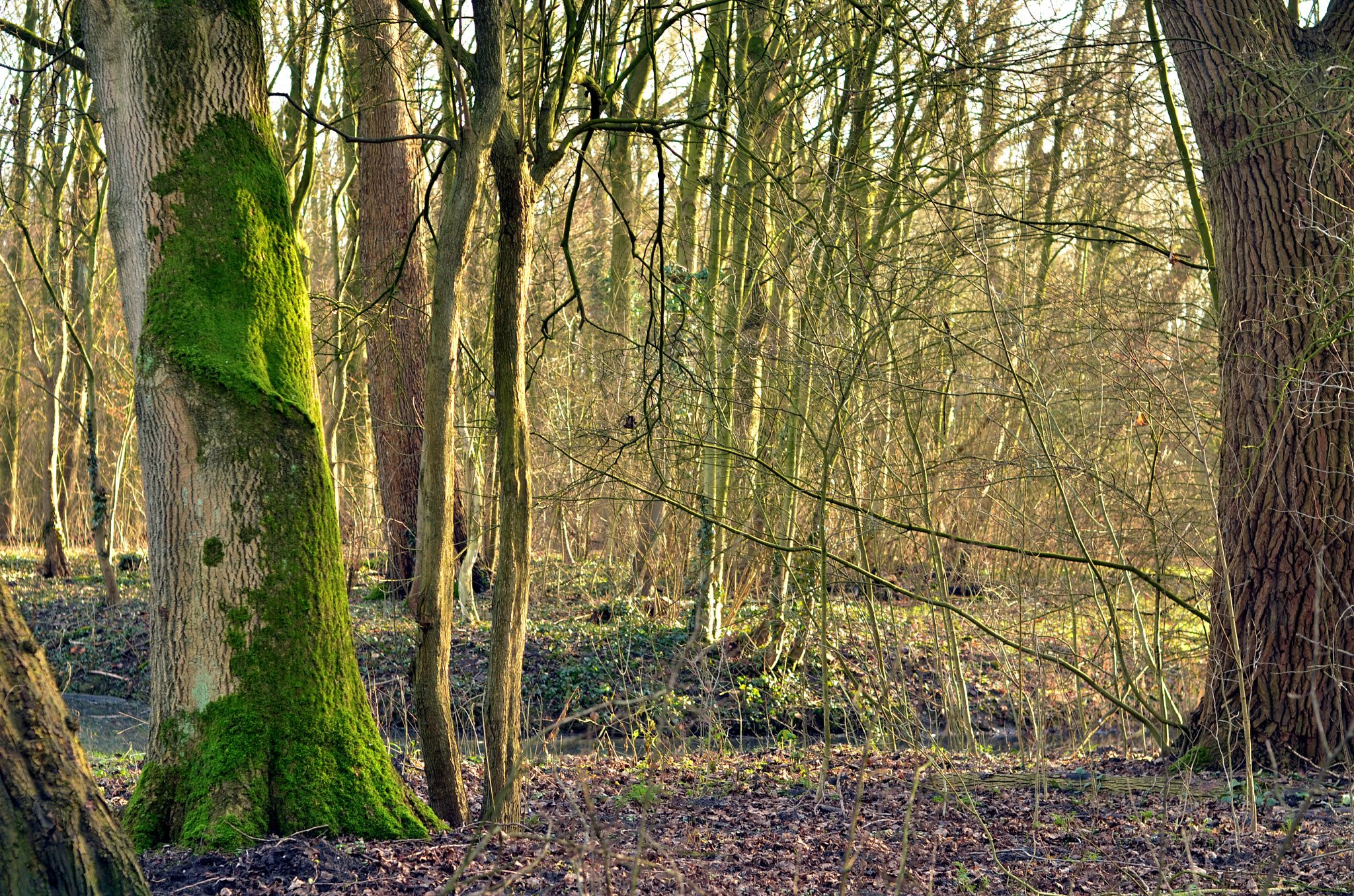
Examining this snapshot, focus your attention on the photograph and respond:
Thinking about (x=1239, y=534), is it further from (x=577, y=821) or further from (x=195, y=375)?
(x=195, y=375)

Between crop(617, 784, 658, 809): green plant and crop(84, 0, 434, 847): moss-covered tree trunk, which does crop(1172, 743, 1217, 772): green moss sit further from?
crop(84, 0, 434, 847): moss-covered tree trunk

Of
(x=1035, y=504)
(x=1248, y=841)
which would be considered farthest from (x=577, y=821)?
(x=1035, y=504)

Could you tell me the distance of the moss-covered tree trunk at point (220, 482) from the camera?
136 inches

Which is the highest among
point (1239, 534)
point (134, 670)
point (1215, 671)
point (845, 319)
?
point (845, 319)

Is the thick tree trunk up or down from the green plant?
up

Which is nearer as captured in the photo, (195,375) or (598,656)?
(195,375)

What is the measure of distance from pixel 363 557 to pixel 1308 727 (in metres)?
11.4

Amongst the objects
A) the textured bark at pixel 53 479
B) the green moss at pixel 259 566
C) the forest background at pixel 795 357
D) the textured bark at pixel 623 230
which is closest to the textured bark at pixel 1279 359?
the forest background at pixel 795 357

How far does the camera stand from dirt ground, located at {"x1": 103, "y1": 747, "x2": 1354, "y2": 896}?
10.4 feet

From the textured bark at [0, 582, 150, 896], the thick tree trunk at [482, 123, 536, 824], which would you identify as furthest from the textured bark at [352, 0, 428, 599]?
the textured bark at [0, 582, 150, 896]

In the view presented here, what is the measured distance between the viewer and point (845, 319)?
7047 millimetres

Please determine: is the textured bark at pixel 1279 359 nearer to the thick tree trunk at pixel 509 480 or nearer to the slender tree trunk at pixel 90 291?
the thick tree trunk at pixel 509 480

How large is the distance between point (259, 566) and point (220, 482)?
32cm

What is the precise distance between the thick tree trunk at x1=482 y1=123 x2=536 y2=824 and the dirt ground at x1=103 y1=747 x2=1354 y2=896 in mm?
300
